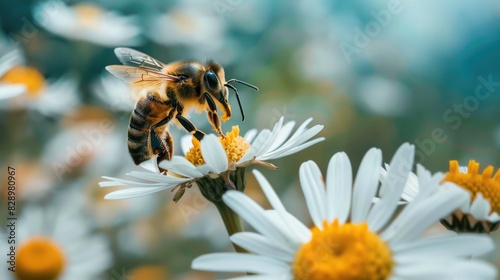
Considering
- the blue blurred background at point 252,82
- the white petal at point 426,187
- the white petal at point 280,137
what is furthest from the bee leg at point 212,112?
the blue blurred background at point 252,82

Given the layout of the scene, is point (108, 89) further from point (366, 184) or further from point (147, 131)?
point (366, 184)

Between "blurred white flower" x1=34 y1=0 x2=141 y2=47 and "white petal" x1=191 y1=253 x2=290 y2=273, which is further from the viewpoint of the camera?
"blurred white flower" x1=34 y1=0 x2=141 y2=47

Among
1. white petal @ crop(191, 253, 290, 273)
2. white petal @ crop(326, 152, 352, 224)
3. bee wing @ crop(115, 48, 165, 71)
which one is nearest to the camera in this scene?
white petal @ crop(191, 253, 290, 273)

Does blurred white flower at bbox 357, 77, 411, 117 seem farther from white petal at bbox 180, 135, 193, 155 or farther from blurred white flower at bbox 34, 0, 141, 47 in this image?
white petal at bbox 180, 135, 193, 155

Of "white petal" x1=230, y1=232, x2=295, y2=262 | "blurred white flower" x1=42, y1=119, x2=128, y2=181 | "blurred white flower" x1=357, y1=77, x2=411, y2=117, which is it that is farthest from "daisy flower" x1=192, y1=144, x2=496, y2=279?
"blurred white flower" x1=357, y1=77, x2=411, y2=117

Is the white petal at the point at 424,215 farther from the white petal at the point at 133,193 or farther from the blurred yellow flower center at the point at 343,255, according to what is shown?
the white petal at the point at 133,193

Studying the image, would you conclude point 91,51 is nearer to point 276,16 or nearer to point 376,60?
point 276,16

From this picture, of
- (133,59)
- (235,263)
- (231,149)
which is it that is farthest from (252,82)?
(235,263)
